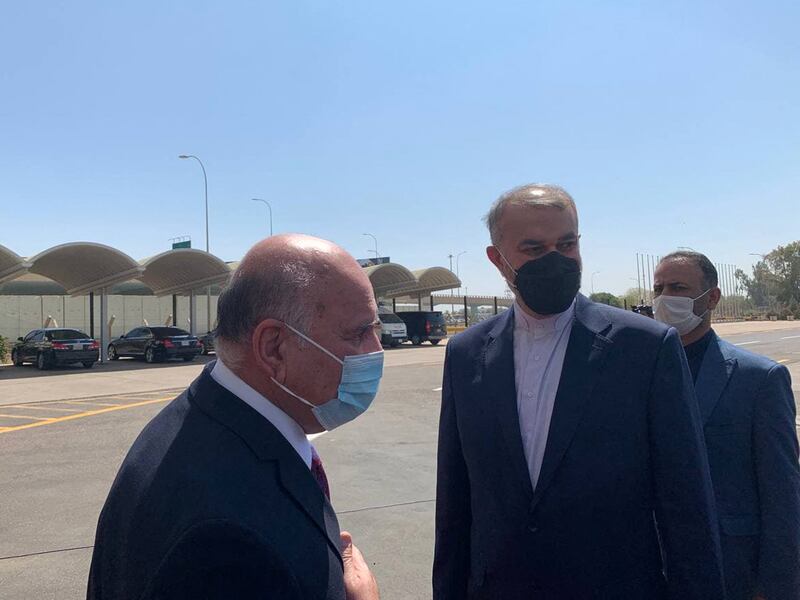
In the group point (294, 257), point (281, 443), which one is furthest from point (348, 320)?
point (281, 443)

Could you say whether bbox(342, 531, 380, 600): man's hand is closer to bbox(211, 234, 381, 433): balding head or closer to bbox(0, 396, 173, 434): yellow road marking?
bbox(211, 234, 381, 433): balding head

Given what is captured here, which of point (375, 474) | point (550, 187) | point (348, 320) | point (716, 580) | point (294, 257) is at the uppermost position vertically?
point (550, 187)

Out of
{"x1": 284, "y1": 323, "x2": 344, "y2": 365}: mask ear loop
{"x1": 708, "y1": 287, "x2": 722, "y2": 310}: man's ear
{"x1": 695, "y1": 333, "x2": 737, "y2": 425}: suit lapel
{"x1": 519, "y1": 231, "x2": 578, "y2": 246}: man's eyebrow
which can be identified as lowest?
{"x1": 695, "y1": 333, "x2": 737, "y2": 425}: suit lapel

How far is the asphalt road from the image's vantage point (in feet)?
13.8

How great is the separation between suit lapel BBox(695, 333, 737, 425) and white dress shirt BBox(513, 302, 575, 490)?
66 cm

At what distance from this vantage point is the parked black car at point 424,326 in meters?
32.0

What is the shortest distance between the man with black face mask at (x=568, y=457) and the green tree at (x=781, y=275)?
86.2 meters

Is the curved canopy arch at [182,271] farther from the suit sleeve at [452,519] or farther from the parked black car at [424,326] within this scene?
the suit sleeve at [452,519]

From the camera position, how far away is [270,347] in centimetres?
144

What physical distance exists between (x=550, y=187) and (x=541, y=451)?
924 mm

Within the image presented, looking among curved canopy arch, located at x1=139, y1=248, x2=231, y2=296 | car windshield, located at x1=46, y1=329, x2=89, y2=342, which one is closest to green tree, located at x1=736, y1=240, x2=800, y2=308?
curved canopy arch, located at x1=139, y1=248, x2=231, y2=296

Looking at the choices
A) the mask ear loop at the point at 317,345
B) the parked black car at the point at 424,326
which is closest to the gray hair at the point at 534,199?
the mask ear loop at the point at 317,345

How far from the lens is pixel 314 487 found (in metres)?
1.31

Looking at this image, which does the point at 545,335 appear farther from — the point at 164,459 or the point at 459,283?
the point at 459,283
